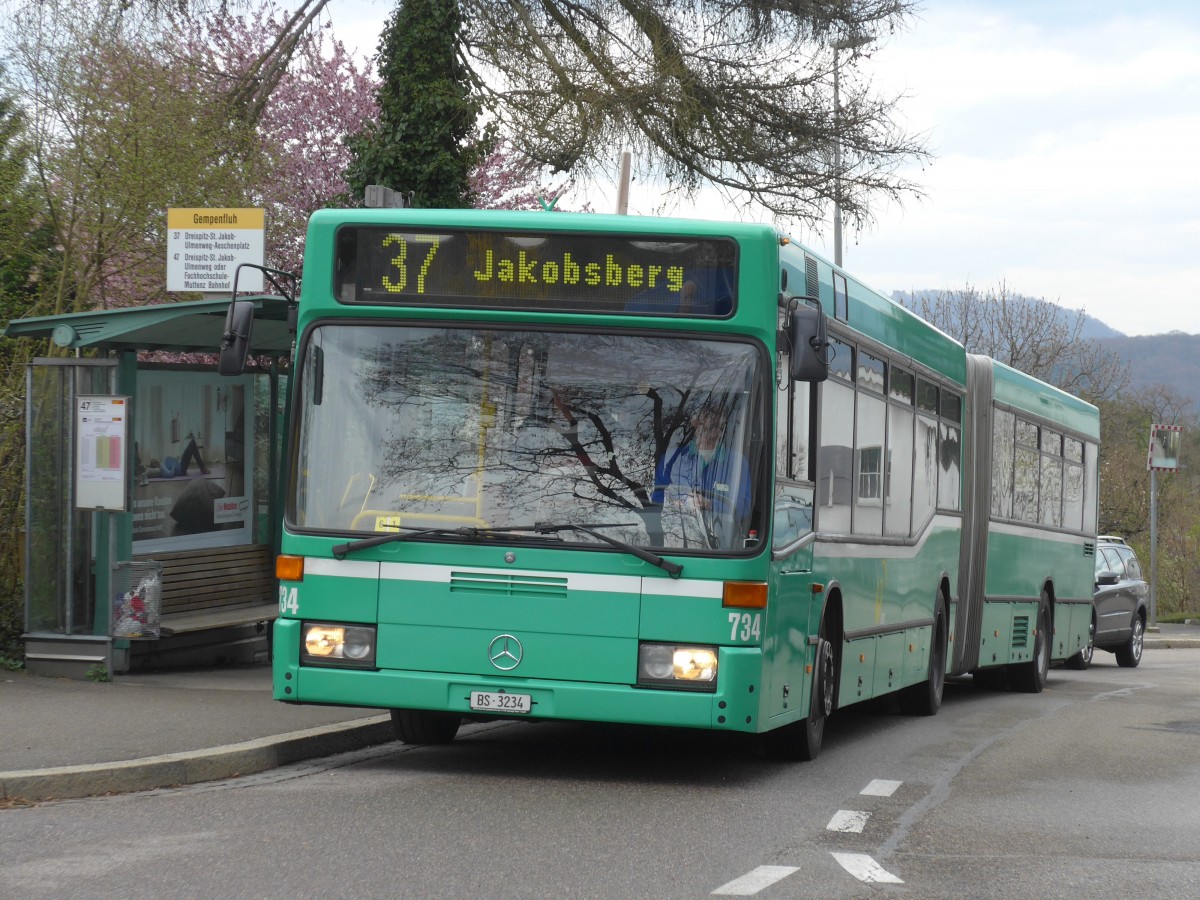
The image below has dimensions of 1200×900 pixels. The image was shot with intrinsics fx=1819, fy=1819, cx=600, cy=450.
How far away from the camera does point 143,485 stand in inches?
565

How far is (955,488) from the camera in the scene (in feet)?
51.5

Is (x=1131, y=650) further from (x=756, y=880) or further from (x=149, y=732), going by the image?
(x=756, y=880)

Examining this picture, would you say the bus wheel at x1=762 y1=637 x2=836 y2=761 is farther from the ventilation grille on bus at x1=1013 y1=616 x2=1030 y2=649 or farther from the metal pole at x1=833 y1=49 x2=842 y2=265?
the metal pole at x1=833 y1=49 x2=842 y2=265

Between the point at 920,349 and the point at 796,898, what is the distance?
8.15 meters

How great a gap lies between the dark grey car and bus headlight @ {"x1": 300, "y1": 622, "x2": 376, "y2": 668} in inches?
740

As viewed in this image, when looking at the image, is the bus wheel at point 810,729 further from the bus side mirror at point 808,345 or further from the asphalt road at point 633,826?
the bus side mirror at point 808,345

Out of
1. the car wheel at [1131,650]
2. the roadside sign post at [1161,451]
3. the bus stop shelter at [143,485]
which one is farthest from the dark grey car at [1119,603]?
the bus stop shelter at [143,485]

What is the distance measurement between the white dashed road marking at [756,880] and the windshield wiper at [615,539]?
2.07 metres

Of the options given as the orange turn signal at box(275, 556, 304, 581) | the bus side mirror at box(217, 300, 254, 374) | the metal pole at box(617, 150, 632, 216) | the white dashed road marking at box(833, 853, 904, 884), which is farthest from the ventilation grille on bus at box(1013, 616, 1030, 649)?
the white dashed road marking at box(833, 853, 904, 884)

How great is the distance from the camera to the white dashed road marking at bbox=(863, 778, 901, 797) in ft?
31.5

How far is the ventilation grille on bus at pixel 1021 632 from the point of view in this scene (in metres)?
18.5

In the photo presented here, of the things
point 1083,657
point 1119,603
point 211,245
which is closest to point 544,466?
point 211,245

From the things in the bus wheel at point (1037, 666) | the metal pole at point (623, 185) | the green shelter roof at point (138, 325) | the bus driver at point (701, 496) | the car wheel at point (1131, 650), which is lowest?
the car wheel at point (1131, 650)

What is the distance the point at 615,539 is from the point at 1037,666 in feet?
38.0
